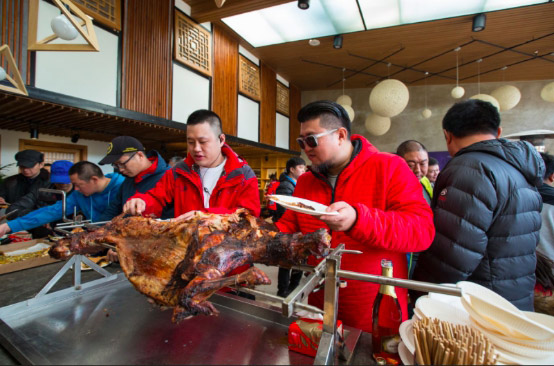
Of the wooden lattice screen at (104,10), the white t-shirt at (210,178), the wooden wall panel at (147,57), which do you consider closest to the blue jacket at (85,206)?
the white t-shirt at (210,178)

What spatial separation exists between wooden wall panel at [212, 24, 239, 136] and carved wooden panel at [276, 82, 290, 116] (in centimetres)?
254

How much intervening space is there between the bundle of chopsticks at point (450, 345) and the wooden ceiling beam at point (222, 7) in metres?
5.62

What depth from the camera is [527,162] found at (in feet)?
4.51

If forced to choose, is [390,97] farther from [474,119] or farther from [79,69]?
[79,69]

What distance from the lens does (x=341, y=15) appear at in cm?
564

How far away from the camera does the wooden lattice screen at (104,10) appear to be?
12.6 feet

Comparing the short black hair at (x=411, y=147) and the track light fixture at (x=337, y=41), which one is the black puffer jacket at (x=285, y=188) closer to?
the short black hair at (x=411, y=147)

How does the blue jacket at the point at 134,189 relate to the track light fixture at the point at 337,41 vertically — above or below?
below

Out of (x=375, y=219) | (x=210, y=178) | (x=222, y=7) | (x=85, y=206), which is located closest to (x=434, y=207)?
(x=375, y=219)

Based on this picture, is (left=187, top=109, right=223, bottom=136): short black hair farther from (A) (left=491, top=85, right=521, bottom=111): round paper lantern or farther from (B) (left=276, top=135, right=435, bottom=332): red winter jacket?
(A) (left=491, top=85, right=521, bottom=111): round paper lantern

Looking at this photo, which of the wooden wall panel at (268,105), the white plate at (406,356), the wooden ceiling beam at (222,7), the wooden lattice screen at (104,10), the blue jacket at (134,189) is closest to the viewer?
the white plate at (406,356)

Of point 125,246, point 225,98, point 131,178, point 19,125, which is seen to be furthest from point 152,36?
point 125,246

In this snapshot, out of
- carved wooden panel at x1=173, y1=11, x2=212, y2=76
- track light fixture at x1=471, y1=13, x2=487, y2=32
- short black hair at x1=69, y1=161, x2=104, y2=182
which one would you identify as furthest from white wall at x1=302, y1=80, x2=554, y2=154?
short black hair at x1=69, y1=161, x2=104, y2=182

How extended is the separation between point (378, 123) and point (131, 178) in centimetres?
652
